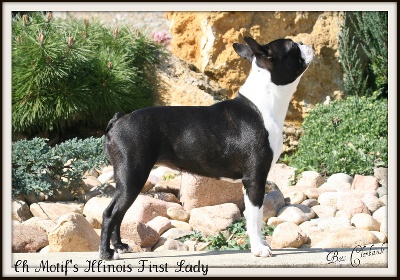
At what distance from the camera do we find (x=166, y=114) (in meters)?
5.91

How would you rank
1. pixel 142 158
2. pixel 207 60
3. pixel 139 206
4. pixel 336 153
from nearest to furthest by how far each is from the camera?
pixel 142 158
pixel 139 206
pixel 336 153
pixel 207 60

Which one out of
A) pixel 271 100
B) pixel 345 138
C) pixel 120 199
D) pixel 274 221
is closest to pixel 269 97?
pixel 271 100

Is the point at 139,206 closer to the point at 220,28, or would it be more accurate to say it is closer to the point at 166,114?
the point at 166,114

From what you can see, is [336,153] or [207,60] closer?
[336,153]

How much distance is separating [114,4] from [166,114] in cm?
141

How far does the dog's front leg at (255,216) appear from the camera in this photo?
227 inches

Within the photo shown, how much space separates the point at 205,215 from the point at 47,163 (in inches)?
87.8

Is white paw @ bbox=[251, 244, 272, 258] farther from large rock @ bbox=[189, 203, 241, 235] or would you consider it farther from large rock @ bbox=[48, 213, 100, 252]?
large rock @ bbox=[189, 203, 241, 235]

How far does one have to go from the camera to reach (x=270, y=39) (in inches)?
459

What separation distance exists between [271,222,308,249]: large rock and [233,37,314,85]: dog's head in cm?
185

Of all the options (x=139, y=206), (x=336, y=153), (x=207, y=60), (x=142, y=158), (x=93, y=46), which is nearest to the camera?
(x=142, y=158)

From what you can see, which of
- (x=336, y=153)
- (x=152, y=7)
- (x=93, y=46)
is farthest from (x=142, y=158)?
(x=93, y=46)

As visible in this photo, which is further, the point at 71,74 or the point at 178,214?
the point at 71,74

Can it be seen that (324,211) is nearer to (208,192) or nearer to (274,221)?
(274,221)
